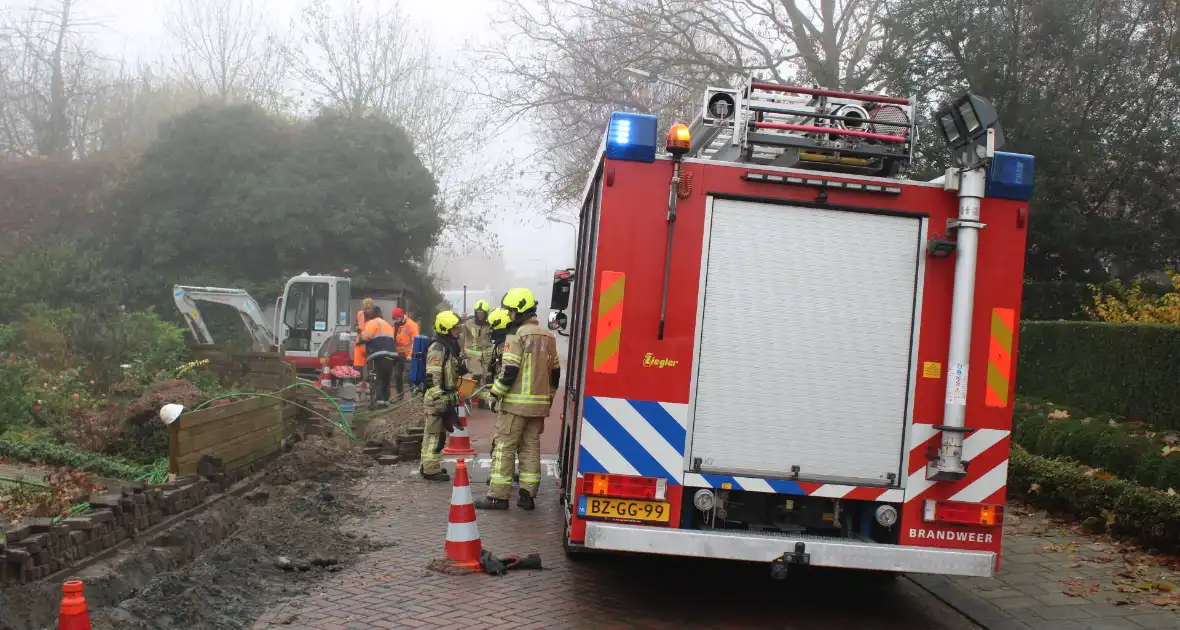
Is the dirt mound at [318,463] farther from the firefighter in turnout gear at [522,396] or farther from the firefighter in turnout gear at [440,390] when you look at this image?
the firefighter in turnout gear at [522,396]

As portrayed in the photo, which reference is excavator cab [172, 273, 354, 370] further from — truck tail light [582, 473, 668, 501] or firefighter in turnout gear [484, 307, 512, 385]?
truck tail light [582, 473, 668, 501]

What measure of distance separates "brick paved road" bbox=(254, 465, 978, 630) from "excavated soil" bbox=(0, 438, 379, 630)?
21cm

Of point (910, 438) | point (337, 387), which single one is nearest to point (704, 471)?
point (910, 438)

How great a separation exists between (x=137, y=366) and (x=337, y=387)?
6.47 meters

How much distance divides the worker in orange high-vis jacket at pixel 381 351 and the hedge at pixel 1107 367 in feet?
30.3

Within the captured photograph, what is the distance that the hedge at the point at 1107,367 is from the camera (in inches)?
357

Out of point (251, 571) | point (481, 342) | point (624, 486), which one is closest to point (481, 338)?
point (481, 342)

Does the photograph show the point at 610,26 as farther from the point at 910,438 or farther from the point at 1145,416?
the point at 910,438

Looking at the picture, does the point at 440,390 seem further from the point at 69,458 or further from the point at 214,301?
the point at 214,301

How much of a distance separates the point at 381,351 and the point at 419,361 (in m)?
5.53

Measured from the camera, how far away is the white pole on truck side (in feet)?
17.8

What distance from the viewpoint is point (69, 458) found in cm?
879

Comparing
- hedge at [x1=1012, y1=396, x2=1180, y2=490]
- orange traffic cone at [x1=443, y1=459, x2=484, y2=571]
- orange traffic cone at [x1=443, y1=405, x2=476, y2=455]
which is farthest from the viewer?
orange traffic cone at [x1=443, y1=405, x2=476, y2=455]

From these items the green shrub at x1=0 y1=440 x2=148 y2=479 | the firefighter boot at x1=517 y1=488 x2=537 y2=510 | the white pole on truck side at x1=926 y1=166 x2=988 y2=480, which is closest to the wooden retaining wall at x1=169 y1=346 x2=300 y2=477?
the green shrub at x1=0 y1=440 x2=148 y2=479
